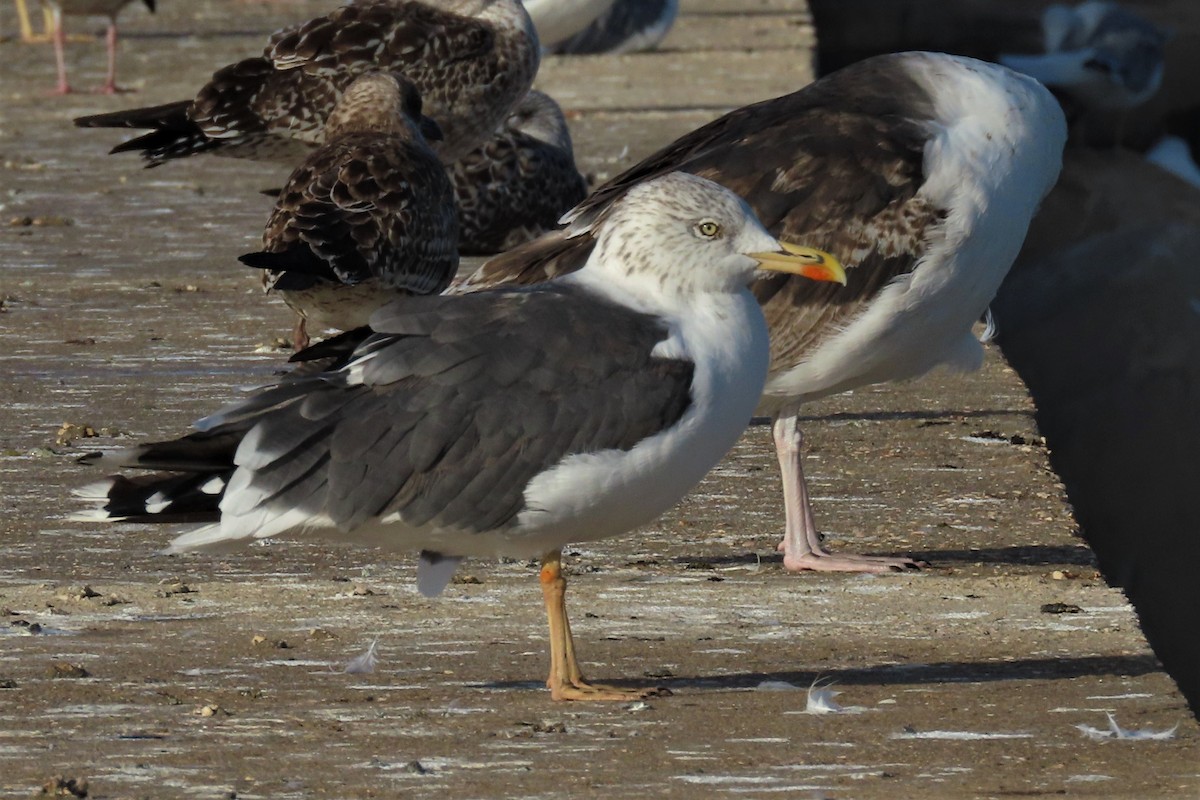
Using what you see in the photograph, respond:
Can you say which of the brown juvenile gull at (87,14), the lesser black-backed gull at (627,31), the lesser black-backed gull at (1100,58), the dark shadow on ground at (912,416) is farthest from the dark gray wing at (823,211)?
the lesser black-backed gull at (1100,58)

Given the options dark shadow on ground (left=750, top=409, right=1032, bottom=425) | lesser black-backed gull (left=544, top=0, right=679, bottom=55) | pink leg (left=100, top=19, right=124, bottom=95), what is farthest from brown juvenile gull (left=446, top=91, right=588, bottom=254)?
lesser black-backed gull (left=544, top=0, right=679, bottom=55)

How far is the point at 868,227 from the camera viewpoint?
6.16m

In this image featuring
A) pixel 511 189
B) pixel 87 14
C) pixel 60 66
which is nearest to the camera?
pixel 511 189

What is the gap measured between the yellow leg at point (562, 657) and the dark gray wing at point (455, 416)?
0.78 feet

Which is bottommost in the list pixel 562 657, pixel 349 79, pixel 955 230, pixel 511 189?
pixel 511 189

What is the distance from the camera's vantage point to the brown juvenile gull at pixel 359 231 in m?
7.34

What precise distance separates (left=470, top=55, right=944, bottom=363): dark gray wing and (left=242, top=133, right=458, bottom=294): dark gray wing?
3.87 feet

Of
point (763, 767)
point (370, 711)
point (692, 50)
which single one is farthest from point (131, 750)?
point (692, 50)

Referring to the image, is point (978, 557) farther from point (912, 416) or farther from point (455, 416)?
point (455, 416)

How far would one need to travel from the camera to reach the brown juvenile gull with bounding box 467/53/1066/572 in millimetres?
6145

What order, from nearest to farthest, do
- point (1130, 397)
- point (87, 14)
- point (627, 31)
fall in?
point (1130, 397) → point (87, 14) → point (627, 31)

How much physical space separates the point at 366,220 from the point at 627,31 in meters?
10.4

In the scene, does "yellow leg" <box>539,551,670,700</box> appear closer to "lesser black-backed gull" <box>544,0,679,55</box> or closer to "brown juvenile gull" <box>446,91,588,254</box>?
"brown juvenile gull" <box>446,91,588,254</box>

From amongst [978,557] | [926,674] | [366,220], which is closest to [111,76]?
[366,220]
